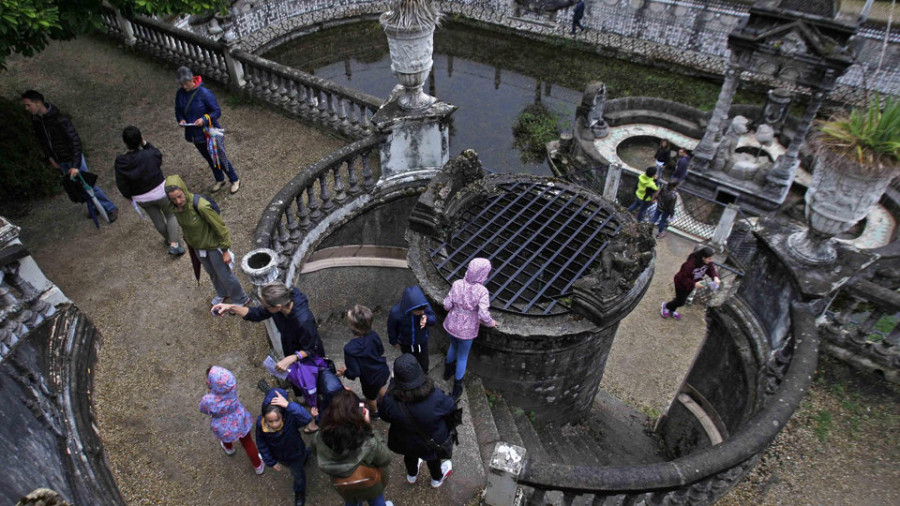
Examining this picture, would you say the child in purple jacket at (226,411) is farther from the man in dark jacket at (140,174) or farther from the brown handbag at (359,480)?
the man in dark jacket at (140,174)

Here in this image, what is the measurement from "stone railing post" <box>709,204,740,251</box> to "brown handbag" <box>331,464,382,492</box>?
9421 mm

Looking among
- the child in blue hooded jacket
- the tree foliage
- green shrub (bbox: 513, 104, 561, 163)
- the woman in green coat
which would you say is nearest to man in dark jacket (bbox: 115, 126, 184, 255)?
the tree foliage

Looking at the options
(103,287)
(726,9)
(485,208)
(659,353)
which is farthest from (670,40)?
(103,287)

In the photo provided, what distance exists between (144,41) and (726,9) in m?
17.7

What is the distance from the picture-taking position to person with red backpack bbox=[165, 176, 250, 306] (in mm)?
5492

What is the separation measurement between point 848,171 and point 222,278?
715 centimetres

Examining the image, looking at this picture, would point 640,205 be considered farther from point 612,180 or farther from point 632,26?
point 632,26

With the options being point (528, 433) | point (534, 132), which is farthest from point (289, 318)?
point (534, 132)

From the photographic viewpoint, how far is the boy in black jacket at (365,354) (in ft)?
15.7

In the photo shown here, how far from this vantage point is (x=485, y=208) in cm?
756

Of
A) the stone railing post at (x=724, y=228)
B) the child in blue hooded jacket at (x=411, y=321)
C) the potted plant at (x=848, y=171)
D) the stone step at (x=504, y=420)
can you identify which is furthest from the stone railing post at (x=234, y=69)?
the stone railing post at (x=724, y=228)

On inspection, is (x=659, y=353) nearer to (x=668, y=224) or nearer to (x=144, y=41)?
(x=668, y=224)

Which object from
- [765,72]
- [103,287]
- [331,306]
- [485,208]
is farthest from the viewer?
[765,72]

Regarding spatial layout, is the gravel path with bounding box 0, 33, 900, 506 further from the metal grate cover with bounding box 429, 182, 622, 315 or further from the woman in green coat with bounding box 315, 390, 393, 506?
the metal grate cover with bounding box 429, 182, 622, 315
